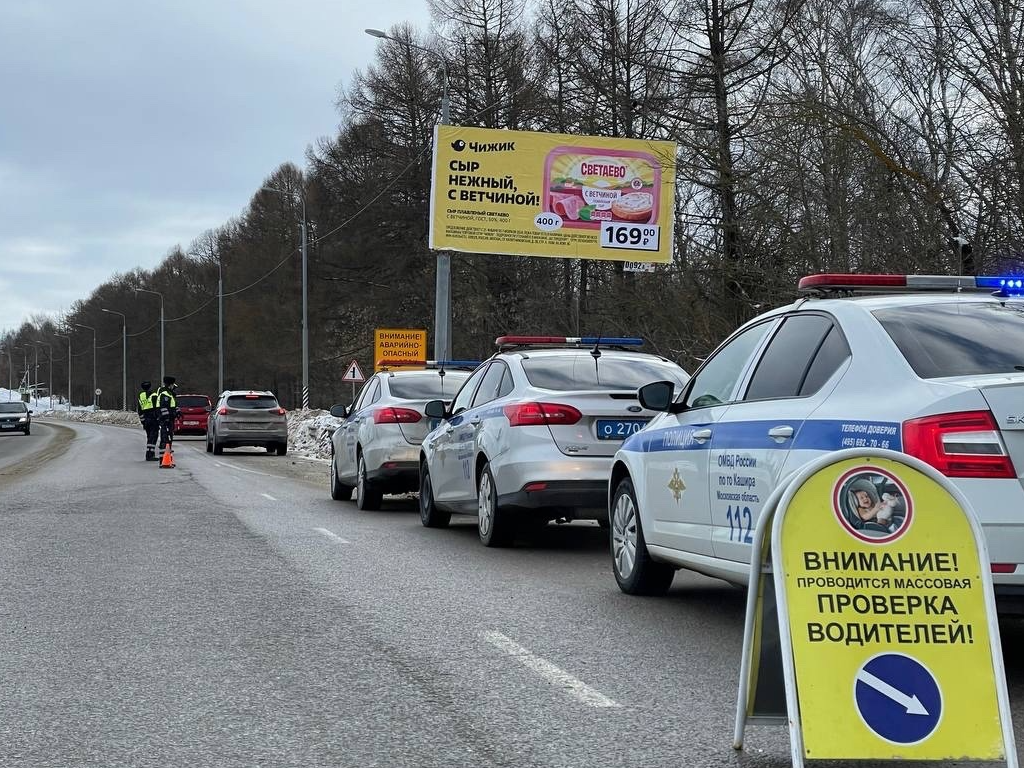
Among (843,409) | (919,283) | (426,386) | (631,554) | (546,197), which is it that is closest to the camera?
(843,409)

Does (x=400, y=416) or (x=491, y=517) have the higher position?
(x=400, y=416)

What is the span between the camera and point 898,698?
4016 mm

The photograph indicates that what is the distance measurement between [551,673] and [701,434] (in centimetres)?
169

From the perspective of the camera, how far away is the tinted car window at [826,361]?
606cm

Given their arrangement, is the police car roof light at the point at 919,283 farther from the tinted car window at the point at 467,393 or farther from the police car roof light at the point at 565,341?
the tinted car window at the point at 467,393

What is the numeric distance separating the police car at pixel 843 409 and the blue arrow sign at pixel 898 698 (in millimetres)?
513

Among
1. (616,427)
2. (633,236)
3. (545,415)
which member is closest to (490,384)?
(545,415)

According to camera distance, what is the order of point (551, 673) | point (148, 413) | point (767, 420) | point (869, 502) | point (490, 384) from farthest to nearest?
point (148, 413) < point (490, 384) < point (767, 420) < point (551, 673) < point (869, 502)

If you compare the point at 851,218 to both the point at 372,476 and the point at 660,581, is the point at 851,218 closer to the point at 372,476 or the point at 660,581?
the point at 372,476

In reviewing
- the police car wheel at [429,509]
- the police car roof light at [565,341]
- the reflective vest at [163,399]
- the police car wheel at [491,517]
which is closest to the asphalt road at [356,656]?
the police car wheel at [491,517]

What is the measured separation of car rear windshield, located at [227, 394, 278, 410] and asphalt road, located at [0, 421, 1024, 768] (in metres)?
23.1

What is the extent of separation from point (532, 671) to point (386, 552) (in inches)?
200

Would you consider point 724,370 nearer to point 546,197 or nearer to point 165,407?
point 546,197

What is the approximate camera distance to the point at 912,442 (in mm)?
5316
